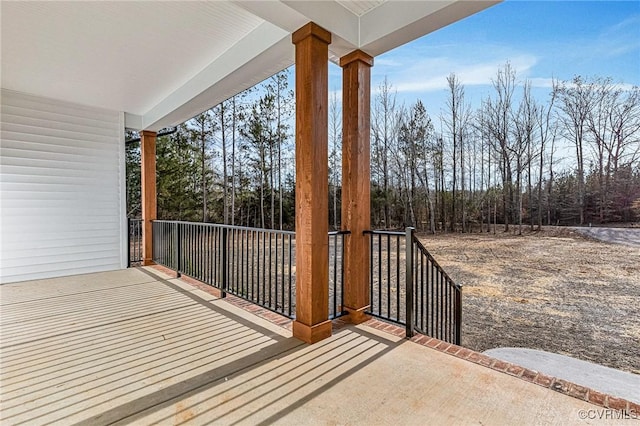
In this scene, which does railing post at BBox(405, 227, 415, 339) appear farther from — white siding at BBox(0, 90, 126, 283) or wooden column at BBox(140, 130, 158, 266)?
white siding at BBox(0, 90, 126, 283)

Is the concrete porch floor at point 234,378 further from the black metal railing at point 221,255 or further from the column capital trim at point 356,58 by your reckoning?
the column capital trim at point 356,58

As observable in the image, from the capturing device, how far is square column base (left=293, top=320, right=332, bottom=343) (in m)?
2.41

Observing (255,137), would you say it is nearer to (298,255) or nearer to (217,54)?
(217,54)

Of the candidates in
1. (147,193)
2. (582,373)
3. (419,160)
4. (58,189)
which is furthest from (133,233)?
(419,160)

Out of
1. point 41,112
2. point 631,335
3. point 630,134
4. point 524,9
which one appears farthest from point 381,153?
point 41,112

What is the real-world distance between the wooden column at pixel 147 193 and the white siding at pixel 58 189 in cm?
35

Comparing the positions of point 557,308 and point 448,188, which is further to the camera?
point 448,188

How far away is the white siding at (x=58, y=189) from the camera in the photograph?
4445 millimetres

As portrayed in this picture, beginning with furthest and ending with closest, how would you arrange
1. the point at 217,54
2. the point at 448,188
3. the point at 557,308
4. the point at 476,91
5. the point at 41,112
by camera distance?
the point at 448,188 → the point at 476,91 → the point at 557,308 → the point at 41,112 → the point at 217,54

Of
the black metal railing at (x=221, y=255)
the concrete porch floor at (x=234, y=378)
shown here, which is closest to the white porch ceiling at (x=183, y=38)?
the black metal railing at (x=221, y=255)

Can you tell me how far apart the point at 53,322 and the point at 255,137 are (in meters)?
8.85

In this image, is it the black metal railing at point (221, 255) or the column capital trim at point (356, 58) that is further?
the black metal railing at point (221, 255)

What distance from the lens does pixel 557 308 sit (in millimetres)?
5938

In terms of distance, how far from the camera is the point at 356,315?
285cm
